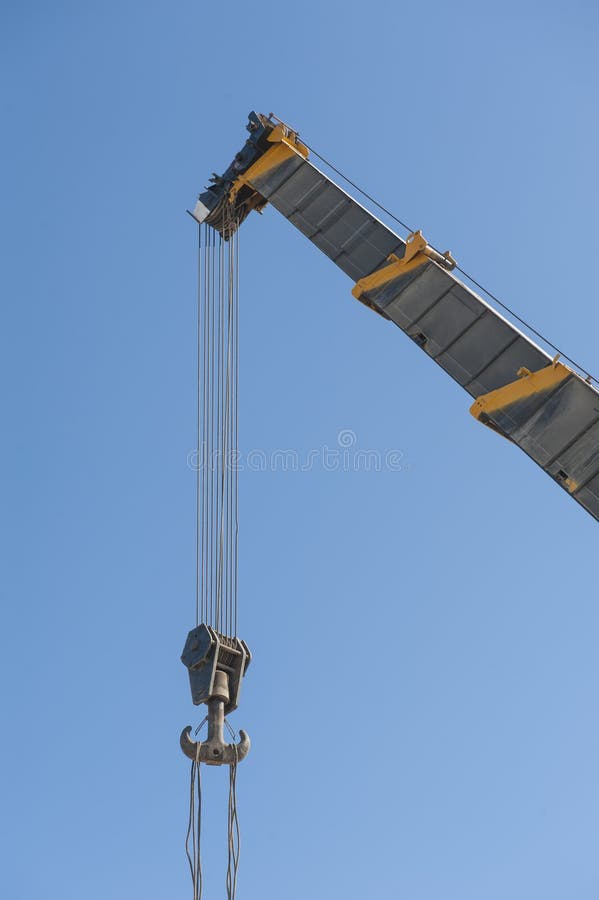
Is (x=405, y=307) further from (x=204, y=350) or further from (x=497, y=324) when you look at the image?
(x=204, y=350)

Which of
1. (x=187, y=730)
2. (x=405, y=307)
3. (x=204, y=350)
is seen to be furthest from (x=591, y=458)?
(x=204, y=350)

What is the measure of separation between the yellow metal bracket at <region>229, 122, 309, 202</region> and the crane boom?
0.7 inches

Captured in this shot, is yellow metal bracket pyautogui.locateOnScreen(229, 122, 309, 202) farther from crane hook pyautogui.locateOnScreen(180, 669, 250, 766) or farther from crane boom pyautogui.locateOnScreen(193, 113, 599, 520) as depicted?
crane hook pyautogui.locateOnScreen(180, 669, 250, 766)

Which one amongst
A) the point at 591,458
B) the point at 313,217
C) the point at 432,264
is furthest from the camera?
the point at 313,217

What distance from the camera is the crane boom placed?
1236 centimetres

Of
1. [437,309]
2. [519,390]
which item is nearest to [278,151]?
[437,309]

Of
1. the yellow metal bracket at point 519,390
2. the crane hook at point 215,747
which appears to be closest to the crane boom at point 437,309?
the yellow metal bracket at point 519,390

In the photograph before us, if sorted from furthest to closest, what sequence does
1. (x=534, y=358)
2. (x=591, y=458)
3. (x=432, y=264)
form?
(x=432, y=264), (x=534, y=358), (x=591, y=458)

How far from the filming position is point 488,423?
1309 centimetres

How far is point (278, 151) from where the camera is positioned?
53.8 ft

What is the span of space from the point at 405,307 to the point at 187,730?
21.2ft

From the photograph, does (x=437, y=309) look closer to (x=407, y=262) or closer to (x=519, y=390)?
(x=407, y=262)

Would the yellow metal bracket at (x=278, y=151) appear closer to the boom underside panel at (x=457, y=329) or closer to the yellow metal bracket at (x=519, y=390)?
the boom underside panel at (x=457, y=329)

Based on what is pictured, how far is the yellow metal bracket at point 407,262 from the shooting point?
46.0ft
